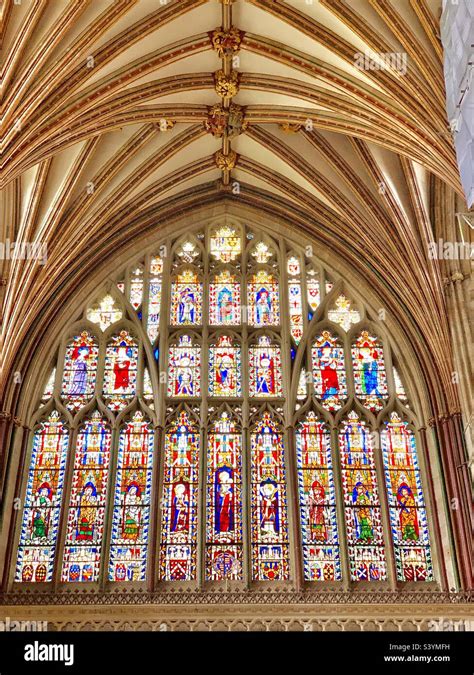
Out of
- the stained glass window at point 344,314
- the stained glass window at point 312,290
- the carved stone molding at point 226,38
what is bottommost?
the stained glass window at point 344,314

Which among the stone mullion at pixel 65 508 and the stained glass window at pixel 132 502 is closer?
the stone mullion at pixel 65 508

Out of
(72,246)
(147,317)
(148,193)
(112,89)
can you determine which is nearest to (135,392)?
(147,317)

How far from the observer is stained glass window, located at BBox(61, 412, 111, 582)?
50.9ft

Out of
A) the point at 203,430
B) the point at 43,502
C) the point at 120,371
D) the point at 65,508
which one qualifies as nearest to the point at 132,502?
the point at 65,508

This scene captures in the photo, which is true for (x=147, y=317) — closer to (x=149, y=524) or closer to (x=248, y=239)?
(x=248, y=239)

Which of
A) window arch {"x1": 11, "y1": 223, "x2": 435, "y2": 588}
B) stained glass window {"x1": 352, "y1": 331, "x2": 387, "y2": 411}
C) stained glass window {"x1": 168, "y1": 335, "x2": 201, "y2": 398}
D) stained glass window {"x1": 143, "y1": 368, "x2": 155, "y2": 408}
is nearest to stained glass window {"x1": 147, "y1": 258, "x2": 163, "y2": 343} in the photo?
window arch {"x1": 11, "y1": 223, "x2": 435, "y2": 588}

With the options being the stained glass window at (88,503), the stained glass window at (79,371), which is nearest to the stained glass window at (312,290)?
the stained glass window at (79,371)

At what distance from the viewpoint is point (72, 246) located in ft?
59.3

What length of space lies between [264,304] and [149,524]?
17.7ft

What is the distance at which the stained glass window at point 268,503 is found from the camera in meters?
15.5

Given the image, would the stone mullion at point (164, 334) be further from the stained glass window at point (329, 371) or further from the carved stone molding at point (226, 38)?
the carved stone molding at point (226, 38)

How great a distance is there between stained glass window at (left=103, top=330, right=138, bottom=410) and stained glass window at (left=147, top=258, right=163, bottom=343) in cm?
47

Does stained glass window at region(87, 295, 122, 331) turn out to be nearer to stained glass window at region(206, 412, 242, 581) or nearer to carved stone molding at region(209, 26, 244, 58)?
stained glass window at region(206, 412, 242, 581)

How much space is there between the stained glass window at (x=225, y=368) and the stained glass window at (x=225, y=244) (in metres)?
2.17
